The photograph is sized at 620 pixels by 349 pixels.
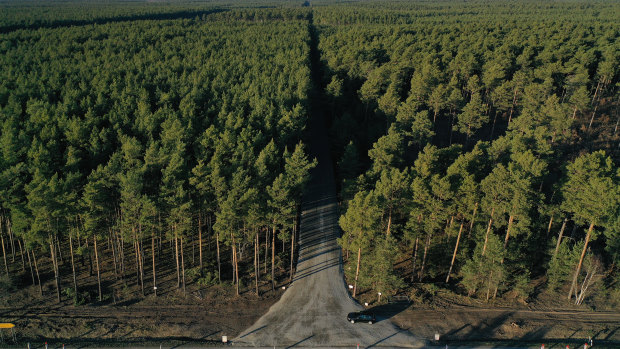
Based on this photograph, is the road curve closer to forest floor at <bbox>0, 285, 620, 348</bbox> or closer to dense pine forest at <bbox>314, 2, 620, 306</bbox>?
forest floor at <bbox>0, 285, 620, 348</bbox>

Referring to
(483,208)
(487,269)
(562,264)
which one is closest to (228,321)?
(487,269)

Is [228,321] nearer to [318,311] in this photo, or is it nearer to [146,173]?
[318,311]

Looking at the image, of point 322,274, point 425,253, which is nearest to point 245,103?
point 322,274

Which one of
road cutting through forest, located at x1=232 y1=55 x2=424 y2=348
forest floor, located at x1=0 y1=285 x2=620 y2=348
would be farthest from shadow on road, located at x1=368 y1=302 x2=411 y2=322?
road cutting through forest, located at x1=232 y1=55 x2=424 y2=348

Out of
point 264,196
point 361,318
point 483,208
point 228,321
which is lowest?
point 228,321

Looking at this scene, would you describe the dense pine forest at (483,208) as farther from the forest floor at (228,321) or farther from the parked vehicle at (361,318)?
the parked vehicle at (361,318)

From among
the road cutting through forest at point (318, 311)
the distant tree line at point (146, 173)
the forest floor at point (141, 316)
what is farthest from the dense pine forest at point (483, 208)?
the forest floor at point (141, 316)

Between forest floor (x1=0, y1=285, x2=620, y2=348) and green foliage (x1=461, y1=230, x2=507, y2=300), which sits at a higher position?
green foliage (x1=461, y1=230, x2=507, y2=300)

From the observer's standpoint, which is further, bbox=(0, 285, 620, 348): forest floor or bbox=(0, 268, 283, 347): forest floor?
bbox=(0, 268, 283, 347): forest floor

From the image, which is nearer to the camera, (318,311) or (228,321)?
(228,321)

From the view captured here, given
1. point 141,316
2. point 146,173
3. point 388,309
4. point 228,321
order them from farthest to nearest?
1. point 146,173
2. point 388,309
3. point 141,316
4. point 228,321
